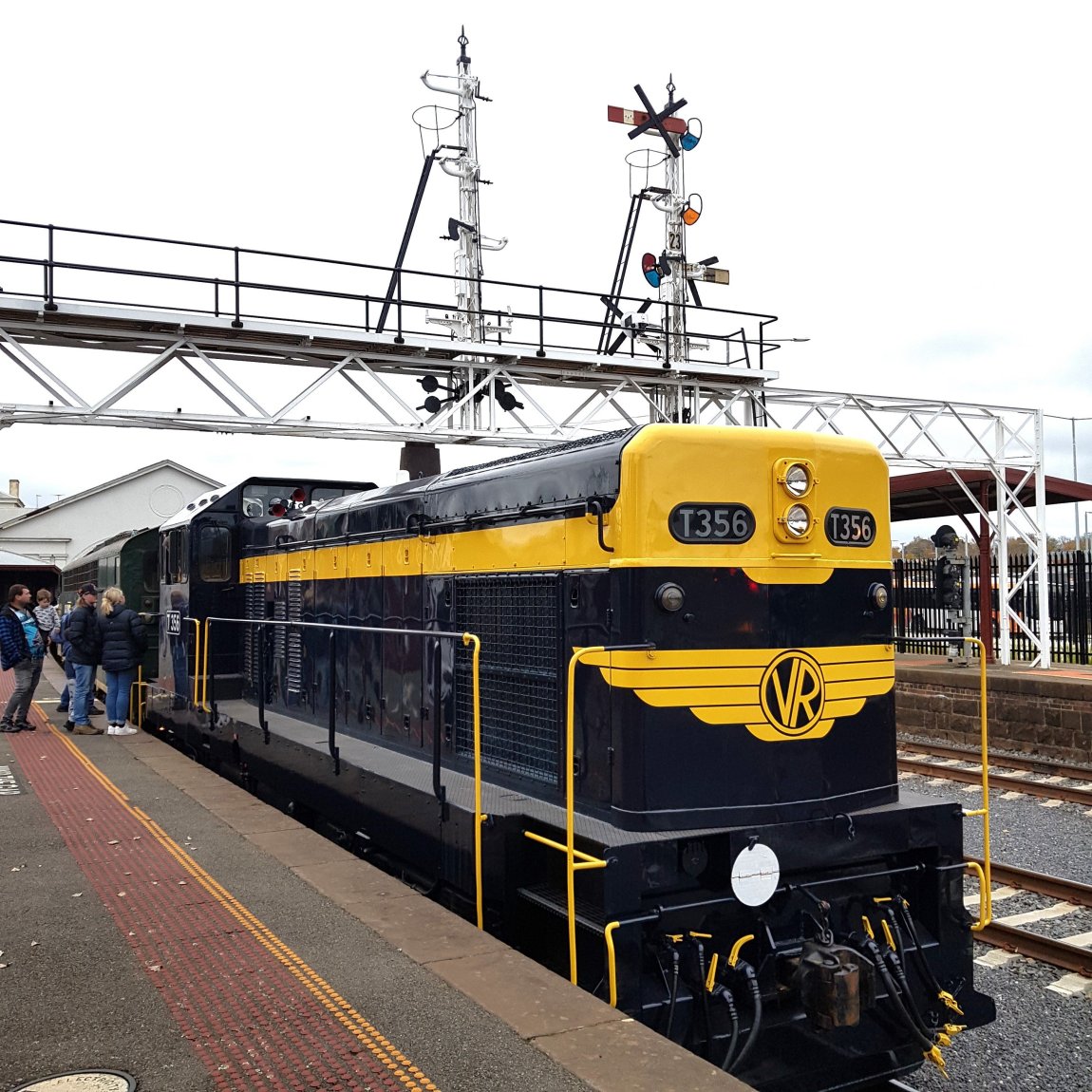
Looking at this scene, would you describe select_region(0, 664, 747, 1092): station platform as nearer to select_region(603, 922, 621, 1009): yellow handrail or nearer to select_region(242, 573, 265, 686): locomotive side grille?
select_region(603, 922, 621, 1009): yellow handrail

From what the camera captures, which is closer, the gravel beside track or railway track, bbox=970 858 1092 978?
the gravel beside track

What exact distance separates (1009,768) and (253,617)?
26.0ft

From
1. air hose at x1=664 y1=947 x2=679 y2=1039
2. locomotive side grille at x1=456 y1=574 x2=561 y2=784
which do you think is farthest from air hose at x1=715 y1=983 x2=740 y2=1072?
locomotive side grille at x1=456 y1=574 x2=561 y2=784

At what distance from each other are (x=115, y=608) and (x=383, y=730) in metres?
5.34

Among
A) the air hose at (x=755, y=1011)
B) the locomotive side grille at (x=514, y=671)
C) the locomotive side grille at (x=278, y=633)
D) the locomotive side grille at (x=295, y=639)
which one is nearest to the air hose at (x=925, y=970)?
the air hose at (x=755, y=1011)

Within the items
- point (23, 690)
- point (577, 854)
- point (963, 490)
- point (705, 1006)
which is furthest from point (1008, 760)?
point (23, 690)

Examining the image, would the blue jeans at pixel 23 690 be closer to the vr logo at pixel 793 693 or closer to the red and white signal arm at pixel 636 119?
the vr logo at pixel 793 693

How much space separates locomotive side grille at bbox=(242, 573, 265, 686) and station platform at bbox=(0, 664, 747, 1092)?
3.04 metres

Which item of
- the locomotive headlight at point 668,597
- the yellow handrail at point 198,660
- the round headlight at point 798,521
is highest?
the round headlight at point 798,521

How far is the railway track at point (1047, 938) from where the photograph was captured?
520 centimetres

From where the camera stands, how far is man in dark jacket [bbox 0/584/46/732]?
1023 centimetres

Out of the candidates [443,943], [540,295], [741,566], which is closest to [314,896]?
[443,943]

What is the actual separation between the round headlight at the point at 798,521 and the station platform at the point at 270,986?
192 cm

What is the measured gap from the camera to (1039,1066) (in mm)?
4219
